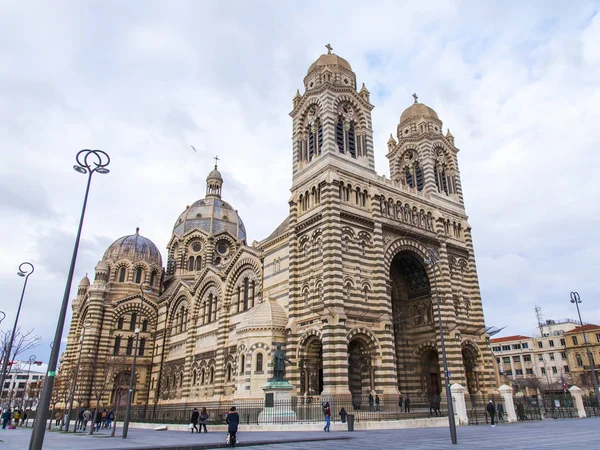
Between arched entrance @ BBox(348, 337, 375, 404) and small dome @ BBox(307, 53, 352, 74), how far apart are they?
2126 cm

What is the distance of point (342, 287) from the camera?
91.9 ft

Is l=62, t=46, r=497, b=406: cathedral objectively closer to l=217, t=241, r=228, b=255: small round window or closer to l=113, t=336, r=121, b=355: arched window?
l=113, t=336, r=121, b=355: arched window

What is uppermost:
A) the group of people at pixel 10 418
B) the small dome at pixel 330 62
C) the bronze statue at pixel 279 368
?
the small dome at pixel 330 62

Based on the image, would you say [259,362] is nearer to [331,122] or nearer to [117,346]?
[331,122]

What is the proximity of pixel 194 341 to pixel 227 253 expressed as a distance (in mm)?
16196

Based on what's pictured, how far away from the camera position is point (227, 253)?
5778cm

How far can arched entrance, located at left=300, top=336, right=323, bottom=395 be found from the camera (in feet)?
91.6

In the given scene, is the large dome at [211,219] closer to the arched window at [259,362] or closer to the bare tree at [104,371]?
the bare tree at [104,371]

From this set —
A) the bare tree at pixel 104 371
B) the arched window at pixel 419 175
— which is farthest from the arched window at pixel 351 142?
the bare tree at pixel 104 371

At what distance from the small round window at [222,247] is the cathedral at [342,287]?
10.5 meters

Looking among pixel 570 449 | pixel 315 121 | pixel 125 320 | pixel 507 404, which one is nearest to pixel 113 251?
pixel 125 320

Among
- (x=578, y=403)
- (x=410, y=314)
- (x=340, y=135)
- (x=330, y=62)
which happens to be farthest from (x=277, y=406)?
(x=330, y=62)

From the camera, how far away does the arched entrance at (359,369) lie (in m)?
28.1

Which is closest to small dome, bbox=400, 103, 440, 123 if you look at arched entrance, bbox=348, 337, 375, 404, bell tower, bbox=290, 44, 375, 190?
bell tower, bbox=290, 44, 375, 190
